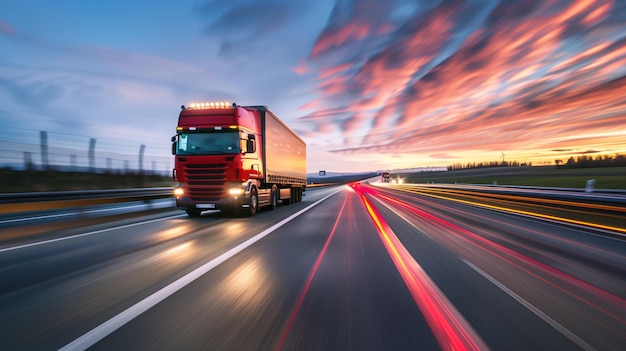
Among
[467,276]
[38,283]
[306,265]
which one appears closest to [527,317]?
[467,276]

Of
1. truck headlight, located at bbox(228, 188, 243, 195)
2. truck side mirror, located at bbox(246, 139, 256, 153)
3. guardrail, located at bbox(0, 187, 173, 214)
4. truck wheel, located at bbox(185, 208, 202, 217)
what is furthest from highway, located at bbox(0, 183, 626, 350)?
truck wheel, located at bbox(185, 208, 202, 217)

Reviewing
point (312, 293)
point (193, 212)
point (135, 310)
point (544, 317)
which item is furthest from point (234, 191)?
point (544, 317)

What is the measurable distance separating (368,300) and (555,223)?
10829mm

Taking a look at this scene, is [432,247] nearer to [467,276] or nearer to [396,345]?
[467,276]

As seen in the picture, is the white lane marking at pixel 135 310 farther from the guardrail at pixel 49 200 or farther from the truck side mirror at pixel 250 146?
the guardrail at pixel 49 200

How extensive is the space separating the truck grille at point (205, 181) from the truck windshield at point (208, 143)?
550mm

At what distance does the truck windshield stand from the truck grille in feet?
1.80

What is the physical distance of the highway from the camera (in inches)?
119

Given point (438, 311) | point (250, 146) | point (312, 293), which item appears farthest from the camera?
point (250, 146)

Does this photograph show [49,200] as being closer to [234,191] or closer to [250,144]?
[234,191]

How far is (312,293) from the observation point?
429cm

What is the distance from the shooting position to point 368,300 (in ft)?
13.2

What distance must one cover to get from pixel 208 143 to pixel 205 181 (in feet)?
4.64

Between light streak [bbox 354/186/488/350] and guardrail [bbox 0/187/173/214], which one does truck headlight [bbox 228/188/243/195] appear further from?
light streak [bbox 354/186/488/350]
